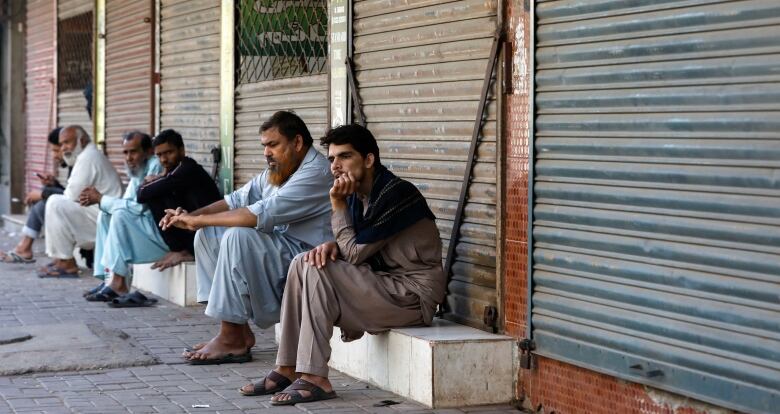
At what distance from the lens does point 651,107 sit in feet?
15.3

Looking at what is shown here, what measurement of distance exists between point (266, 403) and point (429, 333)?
796mm

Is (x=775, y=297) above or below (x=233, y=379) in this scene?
above

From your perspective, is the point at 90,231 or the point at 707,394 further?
the point at 90,231

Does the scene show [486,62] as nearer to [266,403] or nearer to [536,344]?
[536,344]

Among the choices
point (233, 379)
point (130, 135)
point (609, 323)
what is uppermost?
point (130, 135)

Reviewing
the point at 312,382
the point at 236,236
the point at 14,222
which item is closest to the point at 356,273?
the point at 312,382

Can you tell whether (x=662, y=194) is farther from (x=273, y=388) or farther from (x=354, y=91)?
(x=354, y=91)

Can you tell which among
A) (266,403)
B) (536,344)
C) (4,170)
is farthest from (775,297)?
(4,170)

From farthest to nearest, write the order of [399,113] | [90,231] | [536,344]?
[90,231] → [399,113] → [536,344]

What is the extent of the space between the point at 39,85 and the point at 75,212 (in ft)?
18.6

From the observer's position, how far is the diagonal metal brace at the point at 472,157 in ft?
18.7

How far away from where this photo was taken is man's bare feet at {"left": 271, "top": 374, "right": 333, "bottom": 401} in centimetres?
556

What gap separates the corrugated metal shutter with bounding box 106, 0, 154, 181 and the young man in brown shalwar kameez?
238 inches

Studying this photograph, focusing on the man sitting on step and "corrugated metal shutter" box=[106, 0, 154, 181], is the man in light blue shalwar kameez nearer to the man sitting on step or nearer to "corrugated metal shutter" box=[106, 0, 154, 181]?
the man sitting on step
